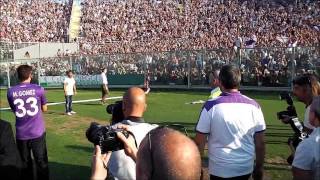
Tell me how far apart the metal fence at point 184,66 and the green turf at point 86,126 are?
16.4ft

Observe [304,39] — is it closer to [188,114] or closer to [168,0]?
[188,114]

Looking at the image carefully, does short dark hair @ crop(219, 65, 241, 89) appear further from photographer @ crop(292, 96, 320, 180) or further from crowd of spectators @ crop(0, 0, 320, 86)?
crowd of spectators @ crop(0, 0, 320, 86)

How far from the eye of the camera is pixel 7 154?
15.1 ft

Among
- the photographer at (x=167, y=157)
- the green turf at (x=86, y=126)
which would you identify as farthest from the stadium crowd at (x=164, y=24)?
the photographer at (x=167, y=157)

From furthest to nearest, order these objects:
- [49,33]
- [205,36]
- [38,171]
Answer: [49,33] < [205,36] < [38,171]

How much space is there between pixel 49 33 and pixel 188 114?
125 feet

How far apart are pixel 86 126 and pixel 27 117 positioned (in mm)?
7602

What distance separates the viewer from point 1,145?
457 centimetres

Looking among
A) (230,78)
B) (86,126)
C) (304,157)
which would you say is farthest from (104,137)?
(86,126)

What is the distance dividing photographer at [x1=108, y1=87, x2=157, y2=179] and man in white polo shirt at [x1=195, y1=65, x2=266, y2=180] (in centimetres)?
101

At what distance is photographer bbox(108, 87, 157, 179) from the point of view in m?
3.88

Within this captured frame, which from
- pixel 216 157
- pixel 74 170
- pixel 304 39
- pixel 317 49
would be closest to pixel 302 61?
pixel 317 49

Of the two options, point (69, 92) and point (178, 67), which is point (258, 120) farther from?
point (178, 67)

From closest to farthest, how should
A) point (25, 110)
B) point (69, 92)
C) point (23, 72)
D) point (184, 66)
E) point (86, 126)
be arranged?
1. point (23, 72)
2. point (25, 110)
3. point (86, 126)
4. point (69, 92)
5. point (184, 66)
